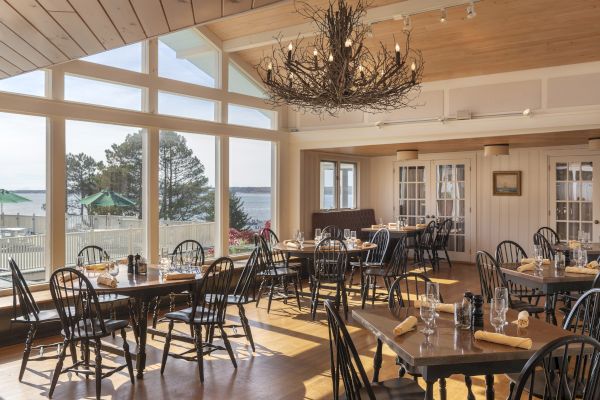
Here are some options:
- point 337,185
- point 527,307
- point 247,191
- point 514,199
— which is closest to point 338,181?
point 337,185

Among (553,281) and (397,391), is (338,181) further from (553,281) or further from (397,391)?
(397,391)

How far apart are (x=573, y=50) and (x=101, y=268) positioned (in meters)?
6.12

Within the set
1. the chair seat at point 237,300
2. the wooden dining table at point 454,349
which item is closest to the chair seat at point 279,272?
the chair seat at point 237,300

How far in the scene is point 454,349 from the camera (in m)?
2.34

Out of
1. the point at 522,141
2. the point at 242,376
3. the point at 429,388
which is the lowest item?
the point at 242,376

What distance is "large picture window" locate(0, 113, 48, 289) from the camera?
18.0ft

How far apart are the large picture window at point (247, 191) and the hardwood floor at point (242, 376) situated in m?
2.98

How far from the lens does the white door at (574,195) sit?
8.69 meters

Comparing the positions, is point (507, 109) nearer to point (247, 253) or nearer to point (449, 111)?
point (449, 111)

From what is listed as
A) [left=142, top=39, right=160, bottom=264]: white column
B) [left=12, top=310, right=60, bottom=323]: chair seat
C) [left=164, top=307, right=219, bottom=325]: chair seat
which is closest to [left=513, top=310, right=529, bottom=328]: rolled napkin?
[left=164, top=307, right=219, bottom=325]: chair seat

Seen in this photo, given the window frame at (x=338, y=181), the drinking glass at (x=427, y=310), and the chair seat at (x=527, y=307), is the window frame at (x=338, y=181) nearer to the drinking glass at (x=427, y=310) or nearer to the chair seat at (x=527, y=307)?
the chair seat at (x=527, y=307)

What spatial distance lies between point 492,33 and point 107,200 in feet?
17.6

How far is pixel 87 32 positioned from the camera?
9.45 feet

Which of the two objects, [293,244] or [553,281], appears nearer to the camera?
[553,281]
